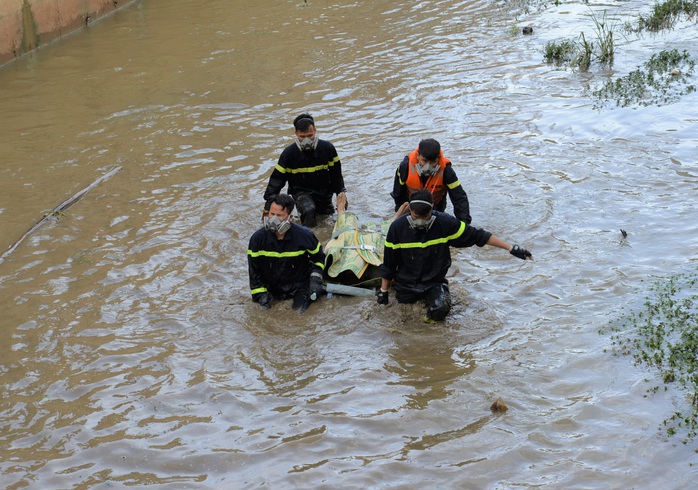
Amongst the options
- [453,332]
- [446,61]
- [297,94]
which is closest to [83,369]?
[453,332]

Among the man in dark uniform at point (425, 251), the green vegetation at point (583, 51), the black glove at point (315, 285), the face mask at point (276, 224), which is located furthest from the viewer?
the green vegetation at point (583, 51)

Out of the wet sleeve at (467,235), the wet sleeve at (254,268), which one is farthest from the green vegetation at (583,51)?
the wet sleeve at (254,268)

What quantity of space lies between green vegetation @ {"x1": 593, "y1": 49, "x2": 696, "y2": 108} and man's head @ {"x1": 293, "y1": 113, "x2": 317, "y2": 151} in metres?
5.88

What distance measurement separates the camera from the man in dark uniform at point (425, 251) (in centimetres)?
786

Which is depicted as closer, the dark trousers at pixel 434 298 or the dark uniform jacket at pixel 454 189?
the dark trousers at pixel 434 298

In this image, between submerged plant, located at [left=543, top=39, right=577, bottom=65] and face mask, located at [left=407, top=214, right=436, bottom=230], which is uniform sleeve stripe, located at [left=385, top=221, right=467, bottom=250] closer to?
face mask, located at [left=407, top=214, right=436, bottom=230]

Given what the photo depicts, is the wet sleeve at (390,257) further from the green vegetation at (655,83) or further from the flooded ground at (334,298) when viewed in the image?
the green vegetation at (655,83)

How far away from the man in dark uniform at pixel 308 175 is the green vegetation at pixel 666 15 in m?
9.46

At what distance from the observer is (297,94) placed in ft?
49.8

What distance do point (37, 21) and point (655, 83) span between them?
44.0ft

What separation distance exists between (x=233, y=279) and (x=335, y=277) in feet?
4.25

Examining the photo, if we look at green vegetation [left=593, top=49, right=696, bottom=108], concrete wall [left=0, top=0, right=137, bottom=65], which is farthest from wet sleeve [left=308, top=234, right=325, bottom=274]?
concrete wall [left=0, top=0, right=137, bottom=65]

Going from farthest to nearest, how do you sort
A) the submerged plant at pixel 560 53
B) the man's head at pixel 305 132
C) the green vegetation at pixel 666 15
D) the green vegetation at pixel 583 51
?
the green vegetation at pixel 666 15
the submerged plant at pixel 560 53
the green vegetation at pixel 583 51
the man's head at pixel 305 132

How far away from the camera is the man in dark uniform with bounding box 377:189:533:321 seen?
7.86 metres
